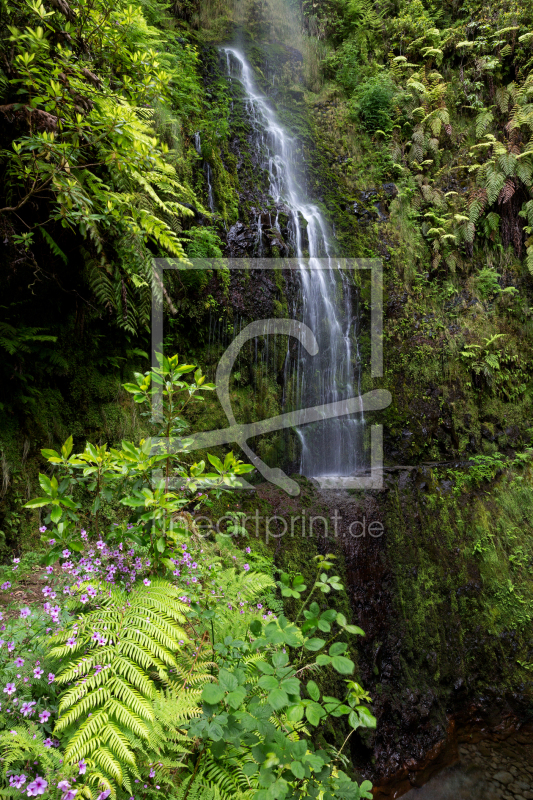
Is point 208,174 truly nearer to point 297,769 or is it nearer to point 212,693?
point 212,693

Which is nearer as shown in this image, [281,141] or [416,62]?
[281,141]

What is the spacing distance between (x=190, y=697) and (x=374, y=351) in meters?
6.17

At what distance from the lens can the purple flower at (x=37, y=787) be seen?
1.17m

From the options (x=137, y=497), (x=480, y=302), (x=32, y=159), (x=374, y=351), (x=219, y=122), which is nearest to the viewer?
(x=137, y=497)

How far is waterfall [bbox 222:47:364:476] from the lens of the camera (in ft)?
20.0

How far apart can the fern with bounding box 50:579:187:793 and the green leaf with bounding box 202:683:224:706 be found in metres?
0.29

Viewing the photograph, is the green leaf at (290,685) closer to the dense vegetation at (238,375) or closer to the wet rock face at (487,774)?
the dense vegetation at (238,375)

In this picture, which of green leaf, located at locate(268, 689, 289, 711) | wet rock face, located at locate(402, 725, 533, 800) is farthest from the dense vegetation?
wet rock face, located at locate(402, 725, 533, 800)

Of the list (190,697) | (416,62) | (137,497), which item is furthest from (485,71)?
(190,697)

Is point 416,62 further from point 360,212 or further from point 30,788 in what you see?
point 30,788

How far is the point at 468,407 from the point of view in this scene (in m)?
7.15

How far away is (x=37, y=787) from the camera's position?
1.18m

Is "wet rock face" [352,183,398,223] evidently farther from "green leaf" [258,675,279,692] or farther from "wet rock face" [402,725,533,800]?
"wet rock face" [402,725,533,800]

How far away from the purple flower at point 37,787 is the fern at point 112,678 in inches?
3.3
